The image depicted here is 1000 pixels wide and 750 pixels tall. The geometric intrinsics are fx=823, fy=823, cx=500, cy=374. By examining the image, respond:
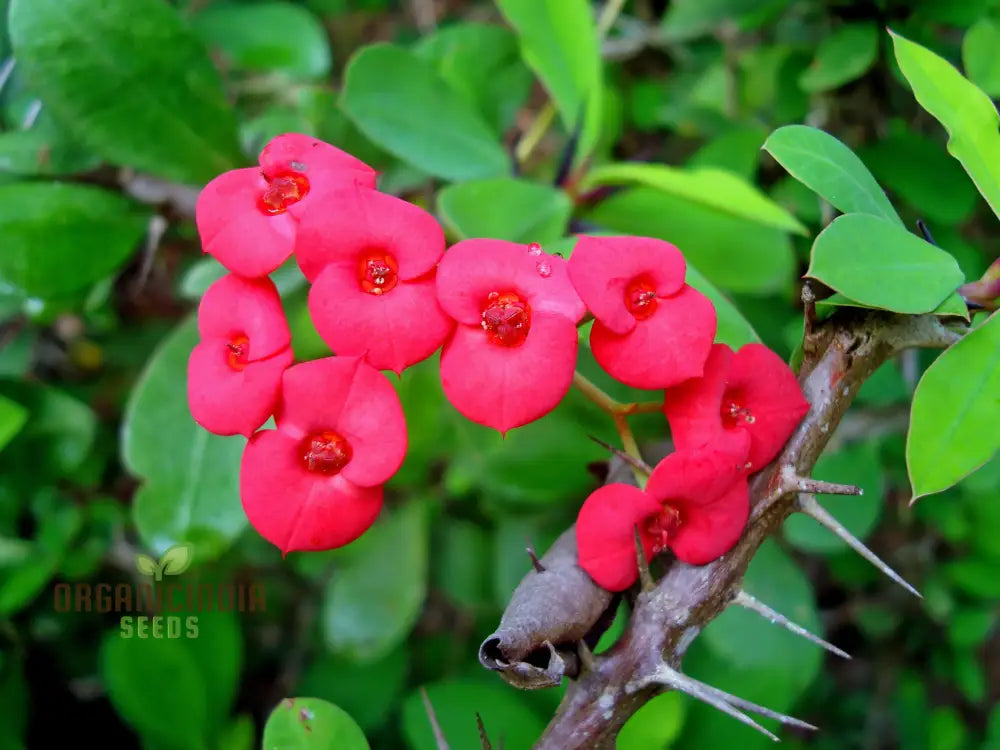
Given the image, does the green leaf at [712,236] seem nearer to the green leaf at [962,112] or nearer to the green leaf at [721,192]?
the green leaf at [721,192]

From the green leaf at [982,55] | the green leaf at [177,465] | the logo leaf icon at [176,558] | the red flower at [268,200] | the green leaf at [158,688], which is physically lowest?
the green leaf at [158,688]

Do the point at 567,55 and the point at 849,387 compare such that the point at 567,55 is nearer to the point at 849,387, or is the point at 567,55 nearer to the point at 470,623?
the point at 849,387

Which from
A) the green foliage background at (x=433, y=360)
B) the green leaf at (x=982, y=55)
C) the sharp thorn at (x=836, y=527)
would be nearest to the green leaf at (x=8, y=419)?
the green foliage background at (x=433, y=360)

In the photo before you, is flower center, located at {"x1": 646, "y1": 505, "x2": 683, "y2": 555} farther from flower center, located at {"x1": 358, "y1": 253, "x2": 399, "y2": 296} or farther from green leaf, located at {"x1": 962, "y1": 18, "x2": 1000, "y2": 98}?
green leaf, located at {"x1": 962, "y1": 18, "x2": 1000, "y2": 98}

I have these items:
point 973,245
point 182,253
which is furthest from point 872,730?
point 182,253

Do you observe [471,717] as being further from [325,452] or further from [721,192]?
[721,192]

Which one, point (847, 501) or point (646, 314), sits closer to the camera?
point (646, 314)

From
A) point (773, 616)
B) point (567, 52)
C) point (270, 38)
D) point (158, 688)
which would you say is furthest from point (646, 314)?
point (270, 38)
